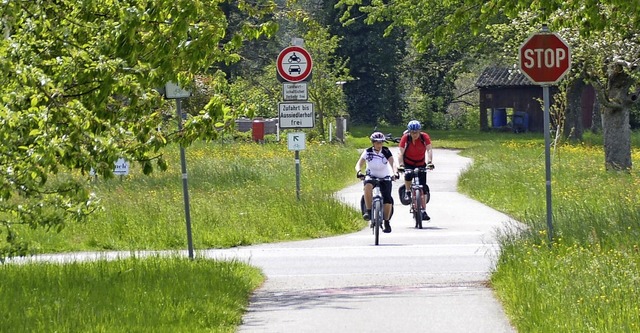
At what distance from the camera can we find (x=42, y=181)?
31.4 ft

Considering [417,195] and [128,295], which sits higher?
[128,295]

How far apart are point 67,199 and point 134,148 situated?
4.15 feet

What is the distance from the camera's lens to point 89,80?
9570 millimetres

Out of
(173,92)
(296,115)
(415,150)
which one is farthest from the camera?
(296,115)

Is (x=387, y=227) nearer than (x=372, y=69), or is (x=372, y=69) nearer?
(x=387, y=227)

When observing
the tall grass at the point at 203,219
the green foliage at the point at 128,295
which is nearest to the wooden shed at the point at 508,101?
the tall grass at the point at 203,219

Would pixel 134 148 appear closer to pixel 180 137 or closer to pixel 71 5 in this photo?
pixel 180 137

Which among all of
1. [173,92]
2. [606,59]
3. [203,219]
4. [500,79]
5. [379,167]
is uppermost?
[606,59]

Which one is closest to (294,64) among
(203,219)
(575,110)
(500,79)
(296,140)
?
(296,140)

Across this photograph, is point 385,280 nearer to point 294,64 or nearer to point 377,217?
point 377,217

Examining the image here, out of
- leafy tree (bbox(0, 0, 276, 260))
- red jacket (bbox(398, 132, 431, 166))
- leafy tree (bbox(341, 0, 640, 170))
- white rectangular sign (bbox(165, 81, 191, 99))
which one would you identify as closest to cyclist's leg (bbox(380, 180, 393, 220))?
red jacket (bbox(398, 132, 431, 166))

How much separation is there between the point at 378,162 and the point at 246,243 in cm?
241

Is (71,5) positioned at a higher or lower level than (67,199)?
higher

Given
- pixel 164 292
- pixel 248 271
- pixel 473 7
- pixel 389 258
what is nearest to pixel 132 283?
pixel 164 292
